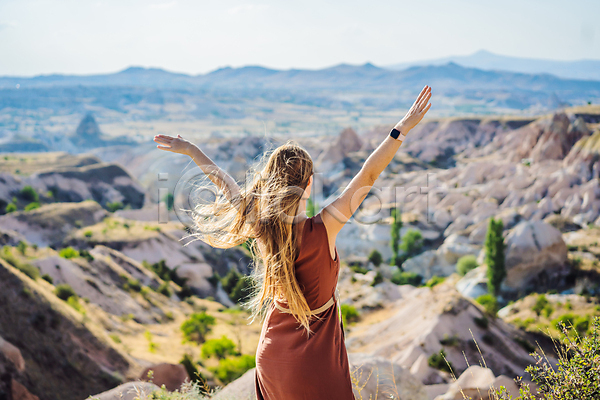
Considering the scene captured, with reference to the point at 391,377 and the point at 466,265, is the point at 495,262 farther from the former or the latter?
the point at 391,377

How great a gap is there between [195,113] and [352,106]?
74.7m

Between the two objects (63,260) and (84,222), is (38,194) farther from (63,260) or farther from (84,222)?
(63,260)

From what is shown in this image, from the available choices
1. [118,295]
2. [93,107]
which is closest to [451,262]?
[118,295]

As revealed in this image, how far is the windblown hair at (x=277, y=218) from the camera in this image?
186cm

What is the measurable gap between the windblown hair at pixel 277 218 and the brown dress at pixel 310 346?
0.05m

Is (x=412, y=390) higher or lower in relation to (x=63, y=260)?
higher

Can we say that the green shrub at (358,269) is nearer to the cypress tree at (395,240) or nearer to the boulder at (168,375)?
the cypress tree at (395,240)

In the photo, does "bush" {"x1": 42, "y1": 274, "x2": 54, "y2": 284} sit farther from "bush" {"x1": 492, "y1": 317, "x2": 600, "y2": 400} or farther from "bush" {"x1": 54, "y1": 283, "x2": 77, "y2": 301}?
"bush" {"x1": 492, "y1": 317, "x2": 600, "y2": 400}

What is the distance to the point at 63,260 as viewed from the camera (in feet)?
54.8

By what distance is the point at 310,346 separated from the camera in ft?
6.13

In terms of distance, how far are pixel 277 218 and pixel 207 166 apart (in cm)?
58

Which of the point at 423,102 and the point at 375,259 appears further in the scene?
the point at 375,259

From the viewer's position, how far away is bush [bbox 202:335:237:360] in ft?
42.0

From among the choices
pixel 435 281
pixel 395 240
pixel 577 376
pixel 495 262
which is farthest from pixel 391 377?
pixel 395 240
